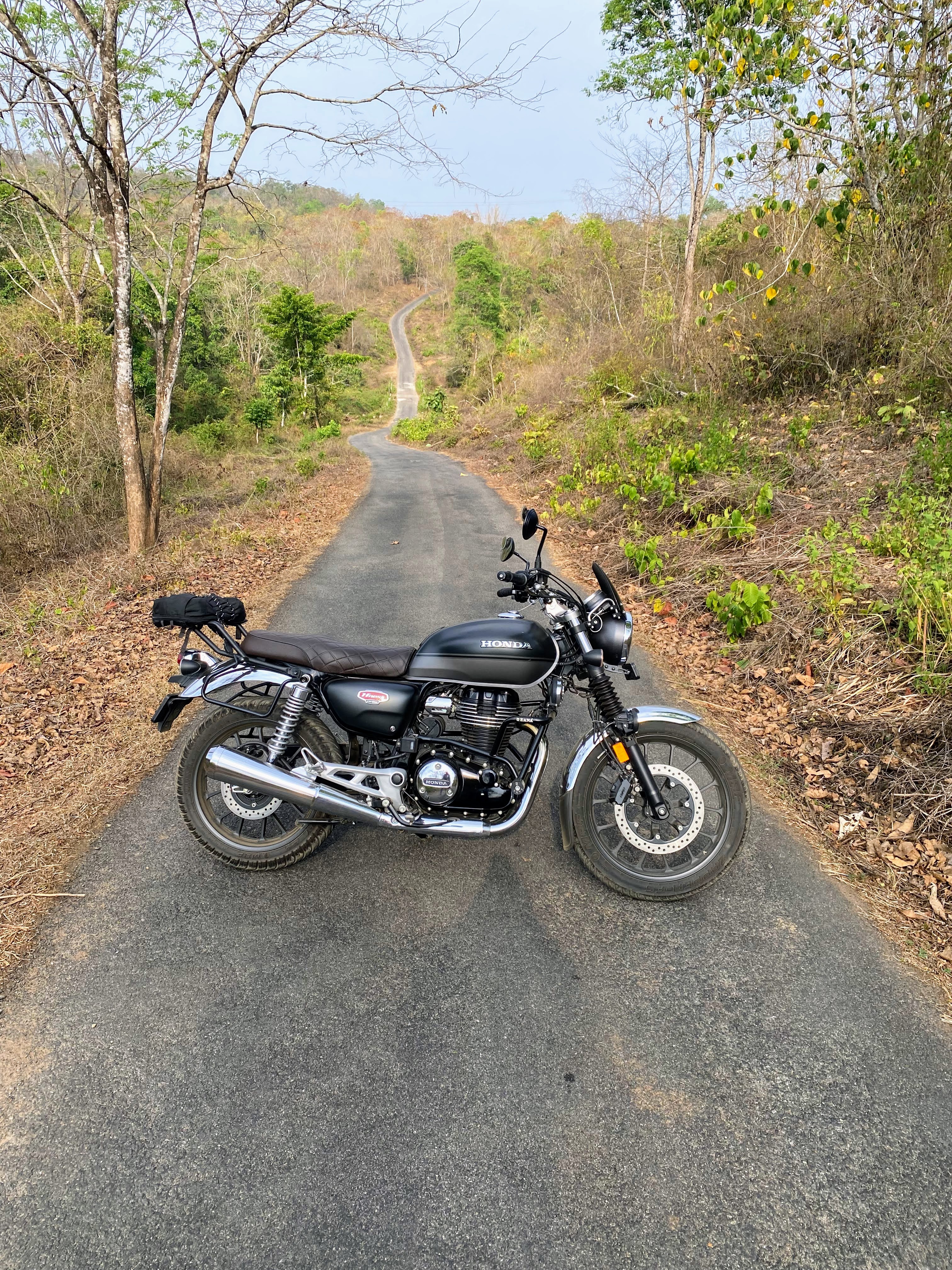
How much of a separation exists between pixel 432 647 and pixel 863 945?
7.37ft

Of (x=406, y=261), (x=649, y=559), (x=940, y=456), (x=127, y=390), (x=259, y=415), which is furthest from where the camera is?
(x=406, y=261)

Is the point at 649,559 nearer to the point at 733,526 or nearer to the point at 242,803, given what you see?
the point at 733,526

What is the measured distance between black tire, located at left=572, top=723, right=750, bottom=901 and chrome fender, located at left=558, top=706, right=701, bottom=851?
2 centimetres

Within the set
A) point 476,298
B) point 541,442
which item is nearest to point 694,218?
point 541,442

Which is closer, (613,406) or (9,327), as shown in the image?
(9,327)

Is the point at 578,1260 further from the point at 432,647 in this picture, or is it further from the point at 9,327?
the point at 9,327

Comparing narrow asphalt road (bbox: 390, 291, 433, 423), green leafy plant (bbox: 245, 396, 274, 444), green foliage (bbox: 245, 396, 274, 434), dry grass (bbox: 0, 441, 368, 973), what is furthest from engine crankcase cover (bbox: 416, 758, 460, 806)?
narrow asphalt road (bbox: 390, 291, 433, 423)

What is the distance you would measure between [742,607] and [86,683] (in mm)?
5069

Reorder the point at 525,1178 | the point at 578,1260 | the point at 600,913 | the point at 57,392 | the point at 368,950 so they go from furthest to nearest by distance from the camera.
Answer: the point at 57,392 < the point at 600,913 < the point at 368,950 < the point at 525,1178 < the point at 578,1260

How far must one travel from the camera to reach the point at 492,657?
2.72 metres

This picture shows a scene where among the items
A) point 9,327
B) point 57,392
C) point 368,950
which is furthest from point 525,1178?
point 9,327

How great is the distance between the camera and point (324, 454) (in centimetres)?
2056

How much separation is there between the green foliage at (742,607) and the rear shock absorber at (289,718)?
364 cm

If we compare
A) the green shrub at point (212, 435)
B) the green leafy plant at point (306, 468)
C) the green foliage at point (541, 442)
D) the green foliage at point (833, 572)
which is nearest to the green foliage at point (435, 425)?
the green shrub at point (212, 435)
